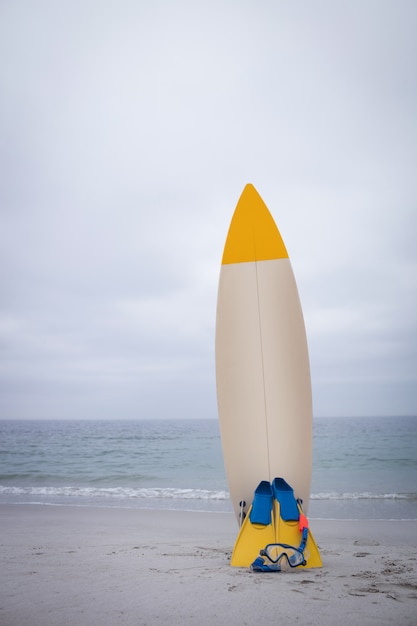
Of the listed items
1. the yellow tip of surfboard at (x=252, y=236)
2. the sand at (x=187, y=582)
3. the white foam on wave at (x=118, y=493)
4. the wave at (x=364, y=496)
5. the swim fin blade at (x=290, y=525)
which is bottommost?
the wave at (x=364, y=496)

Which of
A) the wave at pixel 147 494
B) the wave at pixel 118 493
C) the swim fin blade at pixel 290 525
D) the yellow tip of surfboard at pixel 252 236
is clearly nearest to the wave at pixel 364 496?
the wave at pixel 147 494

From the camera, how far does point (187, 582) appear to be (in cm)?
329

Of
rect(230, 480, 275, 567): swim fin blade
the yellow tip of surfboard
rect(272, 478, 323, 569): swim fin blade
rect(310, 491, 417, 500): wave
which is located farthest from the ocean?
the yellow tip of surfboard

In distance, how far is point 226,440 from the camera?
4.82 metres

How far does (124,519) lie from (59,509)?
1.57m

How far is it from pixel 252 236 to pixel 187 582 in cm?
325

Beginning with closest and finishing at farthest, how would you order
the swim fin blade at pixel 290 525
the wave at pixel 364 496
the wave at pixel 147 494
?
the swim fin blade at pixel 290 525 < the wave at pixel 364 496 < the wave at pixel 147 494

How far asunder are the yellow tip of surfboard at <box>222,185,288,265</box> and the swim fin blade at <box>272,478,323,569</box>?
7.68 feet

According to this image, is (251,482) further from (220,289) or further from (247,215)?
(247,215)

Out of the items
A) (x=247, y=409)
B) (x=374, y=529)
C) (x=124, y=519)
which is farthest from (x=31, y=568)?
(x=374, y=529)

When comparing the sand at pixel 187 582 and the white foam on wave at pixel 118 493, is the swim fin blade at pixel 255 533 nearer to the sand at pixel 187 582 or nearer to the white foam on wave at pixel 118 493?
the sand at pixel 187 582

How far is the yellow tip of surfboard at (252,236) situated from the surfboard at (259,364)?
0.01 m

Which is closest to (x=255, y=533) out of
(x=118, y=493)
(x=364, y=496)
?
(x=364, y=496)

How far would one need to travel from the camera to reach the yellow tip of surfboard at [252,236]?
495 centimetres
